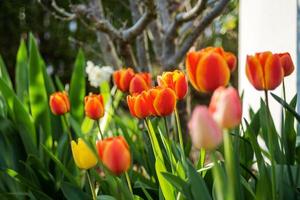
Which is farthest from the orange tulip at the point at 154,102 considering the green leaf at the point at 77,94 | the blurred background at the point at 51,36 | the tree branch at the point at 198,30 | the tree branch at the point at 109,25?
the blurred background at the point at 51,36

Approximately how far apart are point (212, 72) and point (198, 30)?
5.72 feet

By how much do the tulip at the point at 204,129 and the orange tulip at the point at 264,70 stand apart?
1.08 feet

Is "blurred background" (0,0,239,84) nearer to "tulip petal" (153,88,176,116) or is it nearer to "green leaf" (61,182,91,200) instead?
"green leaf" (61,182,91,200)

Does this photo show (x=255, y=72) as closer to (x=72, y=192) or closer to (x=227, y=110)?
(x=227, y=110)

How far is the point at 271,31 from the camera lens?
2.07 m

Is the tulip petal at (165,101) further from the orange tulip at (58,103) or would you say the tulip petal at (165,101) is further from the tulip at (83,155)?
the orange tulip at (58,103)

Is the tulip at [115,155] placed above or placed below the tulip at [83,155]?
above

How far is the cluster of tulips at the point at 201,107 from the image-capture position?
1.88ft

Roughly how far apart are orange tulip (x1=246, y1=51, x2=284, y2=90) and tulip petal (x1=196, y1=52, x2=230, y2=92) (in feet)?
0.50

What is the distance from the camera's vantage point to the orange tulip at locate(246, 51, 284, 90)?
876 millimetres

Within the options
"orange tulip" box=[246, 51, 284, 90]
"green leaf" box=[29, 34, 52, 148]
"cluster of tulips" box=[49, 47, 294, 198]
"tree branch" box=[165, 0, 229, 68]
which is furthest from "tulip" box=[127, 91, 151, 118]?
"tree branch" box=[165, 0, 229, 68]

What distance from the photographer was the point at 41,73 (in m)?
2.09

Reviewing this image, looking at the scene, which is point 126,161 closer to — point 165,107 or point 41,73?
point 165,107

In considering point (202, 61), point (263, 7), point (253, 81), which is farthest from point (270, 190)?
point (263, 7)
